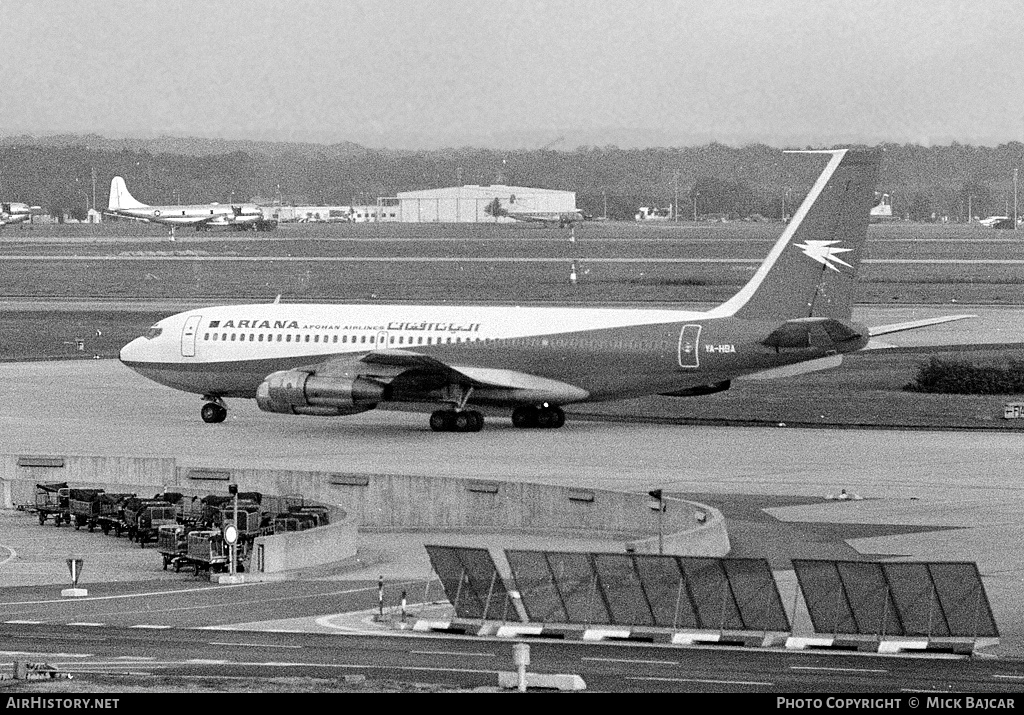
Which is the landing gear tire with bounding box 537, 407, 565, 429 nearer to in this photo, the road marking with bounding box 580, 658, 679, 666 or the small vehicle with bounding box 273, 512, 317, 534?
the small vehicle with bounding box 273, 512, 317, 534

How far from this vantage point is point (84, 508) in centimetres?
4378

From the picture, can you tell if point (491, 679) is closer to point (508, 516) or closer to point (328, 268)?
point (508, 516)

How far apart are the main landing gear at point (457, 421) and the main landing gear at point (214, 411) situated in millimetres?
7723

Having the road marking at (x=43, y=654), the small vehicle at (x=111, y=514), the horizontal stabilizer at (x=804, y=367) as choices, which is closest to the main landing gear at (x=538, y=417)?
the horizontal stabilizer at (x=804, y=367)

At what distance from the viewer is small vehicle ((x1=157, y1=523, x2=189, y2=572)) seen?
1485 inches

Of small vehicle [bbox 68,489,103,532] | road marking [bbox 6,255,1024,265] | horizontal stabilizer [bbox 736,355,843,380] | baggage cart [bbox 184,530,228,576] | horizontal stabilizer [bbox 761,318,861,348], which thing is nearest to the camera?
baggage cart [bbox 184,530,228,576]

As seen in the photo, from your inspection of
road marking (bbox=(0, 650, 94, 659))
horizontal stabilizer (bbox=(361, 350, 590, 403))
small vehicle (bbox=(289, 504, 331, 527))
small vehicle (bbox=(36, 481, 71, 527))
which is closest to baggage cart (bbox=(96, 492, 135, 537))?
small vehicle (bbox=(36, 481, 71, 527))

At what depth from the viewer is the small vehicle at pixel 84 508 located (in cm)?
4366

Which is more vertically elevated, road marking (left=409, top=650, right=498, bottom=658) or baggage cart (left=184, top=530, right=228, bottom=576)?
road marking (left=409, top=650, right=498, bottom=658)

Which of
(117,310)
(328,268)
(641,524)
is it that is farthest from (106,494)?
(328,268)

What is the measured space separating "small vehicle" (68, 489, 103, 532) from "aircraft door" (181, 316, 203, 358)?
1813cm

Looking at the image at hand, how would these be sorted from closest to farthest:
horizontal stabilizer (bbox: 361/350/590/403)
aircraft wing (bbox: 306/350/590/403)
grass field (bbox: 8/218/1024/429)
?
1. aircraft wing (bbox: 306/350/590/403)
2. horizontal stabilizer (bbox: 361/350/590/403)
3. grass field (bbox: 8/218/1024/429)

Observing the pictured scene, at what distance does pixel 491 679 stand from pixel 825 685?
14.6ft

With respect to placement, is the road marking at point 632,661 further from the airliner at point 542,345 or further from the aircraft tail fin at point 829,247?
the aircraft tail fin at point 829,247
